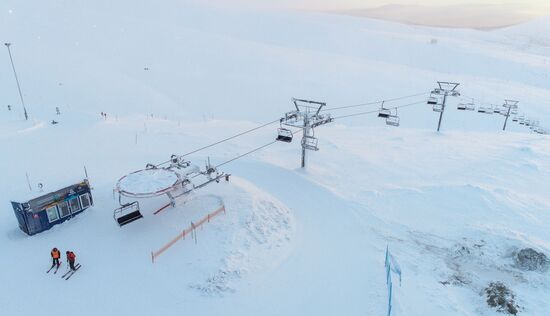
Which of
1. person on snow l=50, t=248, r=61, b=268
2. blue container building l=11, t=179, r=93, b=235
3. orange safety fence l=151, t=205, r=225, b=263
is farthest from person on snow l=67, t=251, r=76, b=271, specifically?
blue container building l=11, t=179, r=93, b=235

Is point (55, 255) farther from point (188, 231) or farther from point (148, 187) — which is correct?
point (188, 231)

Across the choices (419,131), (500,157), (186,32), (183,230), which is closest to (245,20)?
(186,32)

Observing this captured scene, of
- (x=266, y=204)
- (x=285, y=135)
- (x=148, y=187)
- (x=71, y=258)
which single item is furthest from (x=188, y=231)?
(x=285, y=135)

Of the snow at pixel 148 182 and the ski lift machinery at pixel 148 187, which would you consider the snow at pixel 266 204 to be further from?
the snow at pixel 148 182

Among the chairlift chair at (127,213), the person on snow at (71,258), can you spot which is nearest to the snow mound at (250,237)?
the chairlift chair at (127,213)

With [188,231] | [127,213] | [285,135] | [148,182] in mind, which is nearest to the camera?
[188,231]

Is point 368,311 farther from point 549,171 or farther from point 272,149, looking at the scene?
point 549,171
